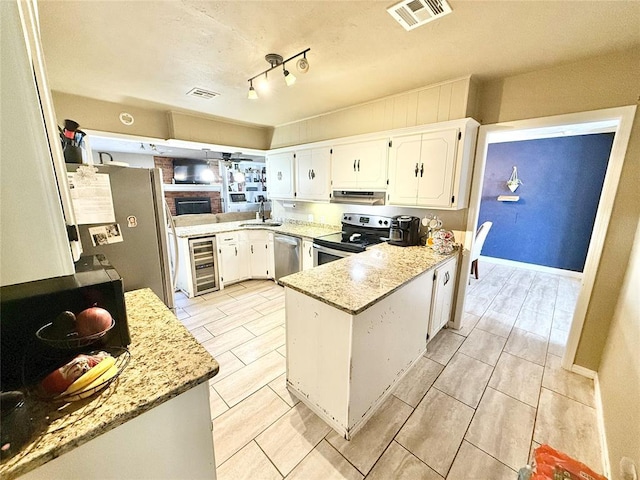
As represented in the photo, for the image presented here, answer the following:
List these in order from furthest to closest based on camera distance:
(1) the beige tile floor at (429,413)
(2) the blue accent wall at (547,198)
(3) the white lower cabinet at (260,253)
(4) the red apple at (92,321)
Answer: (2) the blue accent wall at (547,198) → (3) the white lower cabinet at (260,253) → (1) the beige tile floor at (429,413) → (4) the red apple at (92,321)

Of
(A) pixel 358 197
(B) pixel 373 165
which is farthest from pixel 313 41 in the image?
(A) pixel 358 197

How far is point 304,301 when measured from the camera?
168 cm

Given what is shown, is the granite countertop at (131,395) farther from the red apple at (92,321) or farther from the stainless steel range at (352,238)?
the stainless steel range at (352,238)

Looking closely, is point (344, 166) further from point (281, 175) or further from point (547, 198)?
point (547, 198)

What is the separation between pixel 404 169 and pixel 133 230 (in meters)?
2.58

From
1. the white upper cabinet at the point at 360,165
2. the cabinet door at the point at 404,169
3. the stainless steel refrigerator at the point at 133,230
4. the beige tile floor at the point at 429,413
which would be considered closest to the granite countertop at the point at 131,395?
the beige tile floor at the point at 429,413

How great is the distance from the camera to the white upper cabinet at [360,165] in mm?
2881

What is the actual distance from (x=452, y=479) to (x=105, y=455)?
5.50 ft

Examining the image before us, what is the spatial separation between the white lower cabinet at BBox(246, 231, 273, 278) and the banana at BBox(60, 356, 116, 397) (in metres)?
3.35

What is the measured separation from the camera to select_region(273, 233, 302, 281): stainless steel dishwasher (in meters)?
3.68

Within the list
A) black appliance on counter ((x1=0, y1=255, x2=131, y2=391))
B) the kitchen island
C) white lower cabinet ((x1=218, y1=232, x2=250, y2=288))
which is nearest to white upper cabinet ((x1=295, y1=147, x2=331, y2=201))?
white lower cabinet ((x1=218, y1=232, x2=250, y2=288))

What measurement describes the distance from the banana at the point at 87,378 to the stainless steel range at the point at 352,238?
2.35m

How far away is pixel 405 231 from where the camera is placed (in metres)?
2.76

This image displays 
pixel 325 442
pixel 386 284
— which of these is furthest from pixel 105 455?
pixel 386 284
